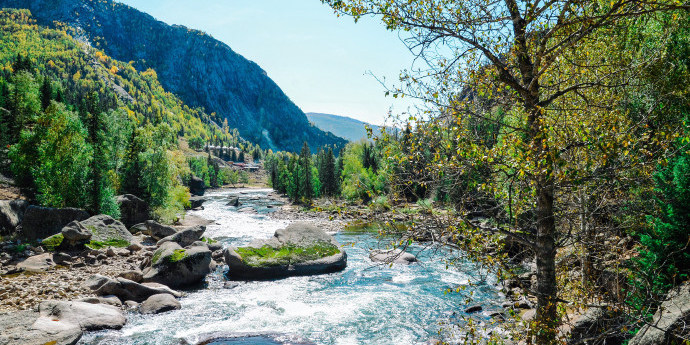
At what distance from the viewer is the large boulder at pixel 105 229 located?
23.9 meters

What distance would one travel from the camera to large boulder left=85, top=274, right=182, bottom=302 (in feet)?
53.4

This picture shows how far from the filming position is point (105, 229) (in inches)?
974

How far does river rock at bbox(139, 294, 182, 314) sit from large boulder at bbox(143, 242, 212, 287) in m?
2.82

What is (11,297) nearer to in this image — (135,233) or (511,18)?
(135,233)

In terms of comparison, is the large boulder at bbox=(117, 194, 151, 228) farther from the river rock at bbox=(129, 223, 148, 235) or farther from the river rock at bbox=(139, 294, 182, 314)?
the river rock at bbox=(139, 294, 182, 314)

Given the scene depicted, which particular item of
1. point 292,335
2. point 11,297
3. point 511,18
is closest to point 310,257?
point 292,335

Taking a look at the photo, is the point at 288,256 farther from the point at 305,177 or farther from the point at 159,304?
the point at 305,177

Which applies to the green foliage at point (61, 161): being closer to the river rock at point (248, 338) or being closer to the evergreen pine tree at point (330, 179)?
the river rock at point (248, 338)

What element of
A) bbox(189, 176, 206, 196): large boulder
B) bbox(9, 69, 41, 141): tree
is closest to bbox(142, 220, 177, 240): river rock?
bbox(9, 69, 41, 141): tree

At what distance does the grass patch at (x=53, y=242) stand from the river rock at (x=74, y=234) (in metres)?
0.29

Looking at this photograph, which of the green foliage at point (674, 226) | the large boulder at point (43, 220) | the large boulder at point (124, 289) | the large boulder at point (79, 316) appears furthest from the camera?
the large boulder at point (43, 220)

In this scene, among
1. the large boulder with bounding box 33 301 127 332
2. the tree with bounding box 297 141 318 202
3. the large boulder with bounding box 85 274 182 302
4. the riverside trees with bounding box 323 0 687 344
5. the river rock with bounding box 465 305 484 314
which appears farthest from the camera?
the tree with bounding box 297 141 318 202

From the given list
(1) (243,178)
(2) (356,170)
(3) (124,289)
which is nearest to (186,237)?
(3) (124,289)

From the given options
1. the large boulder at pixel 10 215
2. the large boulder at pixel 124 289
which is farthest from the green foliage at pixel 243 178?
the large boulder at pixel 124 289
